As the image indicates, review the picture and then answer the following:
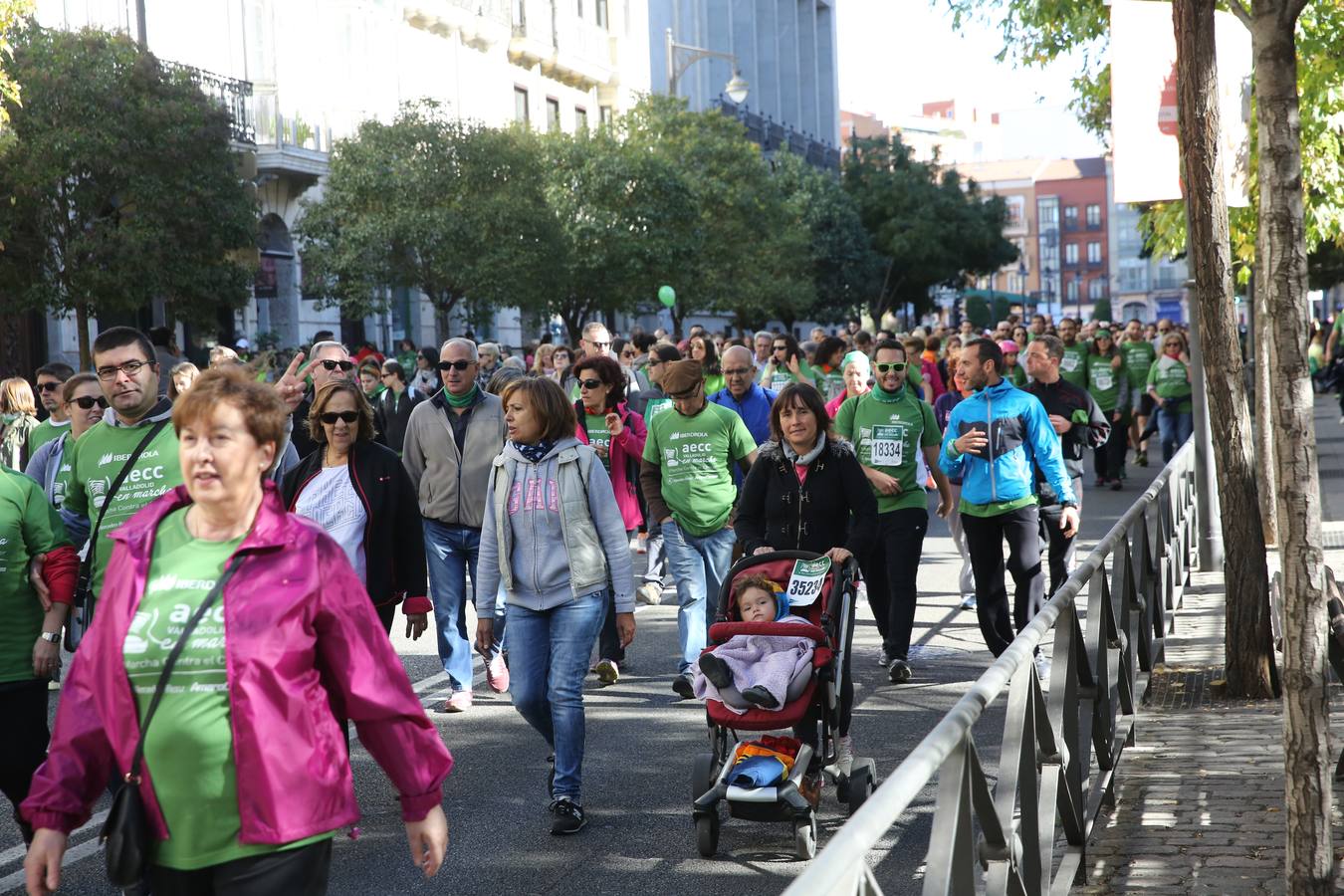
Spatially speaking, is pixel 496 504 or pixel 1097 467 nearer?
pixel 496 504

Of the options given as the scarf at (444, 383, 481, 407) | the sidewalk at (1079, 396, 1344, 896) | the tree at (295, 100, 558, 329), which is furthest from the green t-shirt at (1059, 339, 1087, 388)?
the scarf at (444, 383, 481, 407)

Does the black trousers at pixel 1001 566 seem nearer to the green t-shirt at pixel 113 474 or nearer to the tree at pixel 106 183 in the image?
the green t-shirt at pixel 113 474

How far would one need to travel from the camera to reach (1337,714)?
7.07m

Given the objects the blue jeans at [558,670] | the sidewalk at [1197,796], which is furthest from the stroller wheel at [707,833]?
the sidewalk at [1197,796]

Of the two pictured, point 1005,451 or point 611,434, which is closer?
point 1005,451

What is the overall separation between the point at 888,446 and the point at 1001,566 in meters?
1.07

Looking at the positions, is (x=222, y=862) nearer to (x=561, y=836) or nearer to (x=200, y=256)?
(x=561, y=836)

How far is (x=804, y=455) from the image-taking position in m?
7.56

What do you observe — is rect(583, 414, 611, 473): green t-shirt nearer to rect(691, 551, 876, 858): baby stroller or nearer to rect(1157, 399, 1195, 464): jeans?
rect(691, 551, 876, 858): baby stroller

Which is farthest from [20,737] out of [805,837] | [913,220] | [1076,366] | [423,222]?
[913,220]

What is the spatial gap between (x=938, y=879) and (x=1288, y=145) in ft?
9.66

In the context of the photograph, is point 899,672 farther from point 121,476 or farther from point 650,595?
point 121,476

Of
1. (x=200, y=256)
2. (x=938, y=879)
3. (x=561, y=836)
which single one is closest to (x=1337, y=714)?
(x=561, y=836)

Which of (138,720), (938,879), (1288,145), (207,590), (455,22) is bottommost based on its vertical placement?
(938,879)
